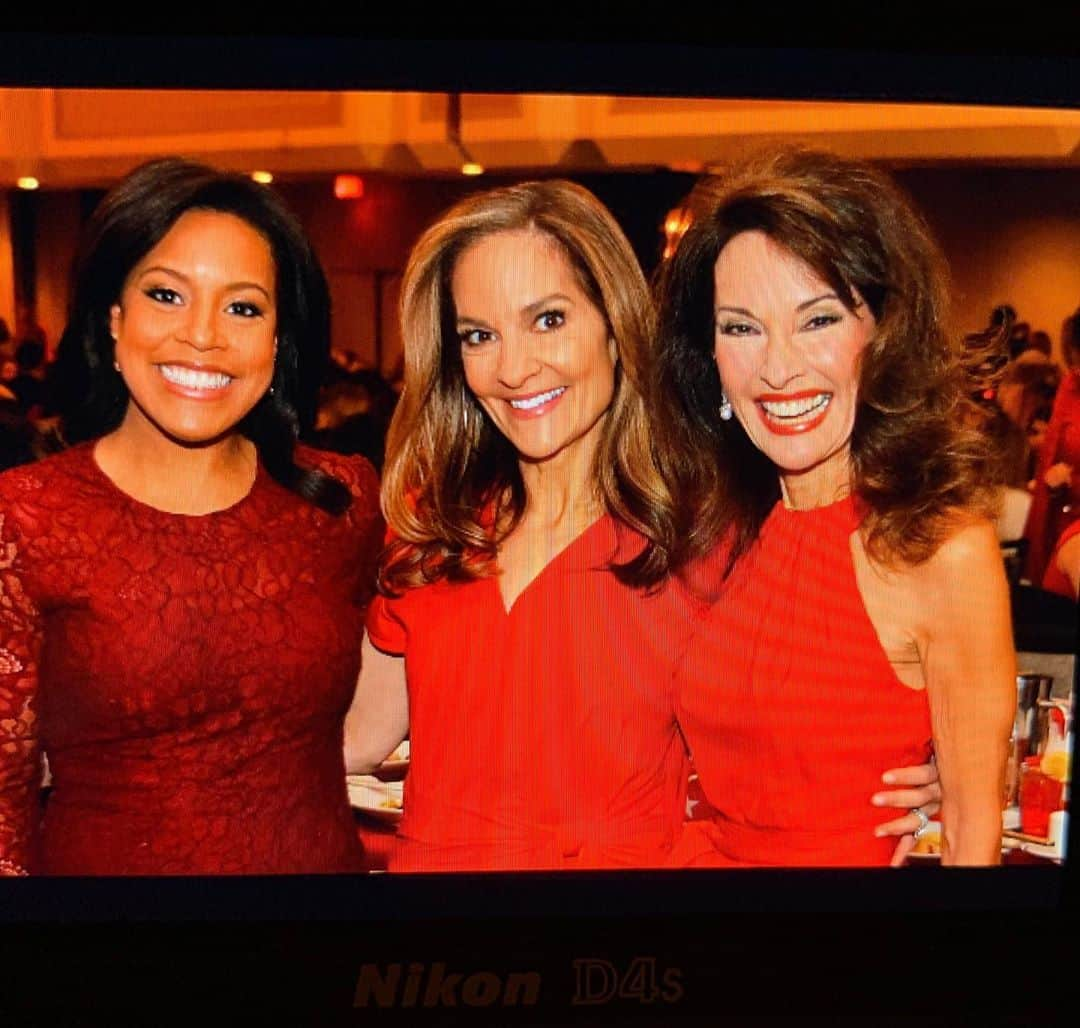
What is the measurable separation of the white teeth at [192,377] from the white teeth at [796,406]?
684mm

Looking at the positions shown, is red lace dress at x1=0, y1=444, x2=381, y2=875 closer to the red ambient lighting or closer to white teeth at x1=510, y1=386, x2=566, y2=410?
white teeth at x1=510, y1=386, x2=566, y2=410

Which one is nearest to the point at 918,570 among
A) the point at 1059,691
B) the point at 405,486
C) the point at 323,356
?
the point at 1059,691

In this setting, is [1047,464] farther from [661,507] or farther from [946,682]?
[661,507]

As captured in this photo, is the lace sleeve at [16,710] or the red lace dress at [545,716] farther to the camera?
the red lace dress at [545,716]

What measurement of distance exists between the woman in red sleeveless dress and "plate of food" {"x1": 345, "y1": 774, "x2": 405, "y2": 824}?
1.30 feet

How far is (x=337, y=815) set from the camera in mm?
1991

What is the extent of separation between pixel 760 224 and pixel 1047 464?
49 cm

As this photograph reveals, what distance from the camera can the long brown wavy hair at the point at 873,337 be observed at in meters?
1.91

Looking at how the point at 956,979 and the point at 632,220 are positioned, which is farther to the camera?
the point at 956,979

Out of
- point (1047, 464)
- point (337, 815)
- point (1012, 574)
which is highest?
point (1047, 464)

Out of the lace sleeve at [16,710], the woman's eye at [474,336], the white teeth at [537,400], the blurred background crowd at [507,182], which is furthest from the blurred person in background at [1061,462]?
the lace sleeve at [16,710]

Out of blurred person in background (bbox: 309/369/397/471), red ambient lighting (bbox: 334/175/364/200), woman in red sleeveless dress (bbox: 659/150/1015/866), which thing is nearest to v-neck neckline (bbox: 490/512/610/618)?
woman in red sleeveless dress (bbox: 659/150/1015/866)

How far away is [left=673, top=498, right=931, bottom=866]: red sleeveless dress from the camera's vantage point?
1944 millimetres

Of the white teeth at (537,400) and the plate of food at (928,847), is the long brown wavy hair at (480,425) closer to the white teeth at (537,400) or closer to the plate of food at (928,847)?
the white teeth at (537,400)
